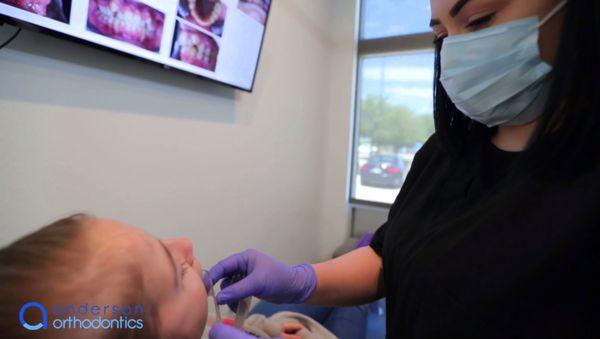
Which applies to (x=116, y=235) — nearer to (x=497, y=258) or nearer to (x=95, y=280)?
(x=95, y=280)

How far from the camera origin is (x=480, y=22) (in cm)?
64

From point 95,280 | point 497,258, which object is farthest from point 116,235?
point 497,258

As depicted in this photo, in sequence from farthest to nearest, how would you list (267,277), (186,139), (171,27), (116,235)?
(186,139) → (171,27) → (267,277) → (116,235)

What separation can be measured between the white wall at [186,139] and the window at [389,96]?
202mm

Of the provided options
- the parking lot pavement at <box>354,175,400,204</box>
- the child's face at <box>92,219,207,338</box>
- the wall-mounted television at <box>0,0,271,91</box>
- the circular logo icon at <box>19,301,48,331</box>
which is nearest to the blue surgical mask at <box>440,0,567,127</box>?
the child's face at <box>92,219,207,338</box>

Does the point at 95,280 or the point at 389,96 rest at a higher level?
the point at 389,96

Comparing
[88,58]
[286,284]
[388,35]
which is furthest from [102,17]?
[388,35]

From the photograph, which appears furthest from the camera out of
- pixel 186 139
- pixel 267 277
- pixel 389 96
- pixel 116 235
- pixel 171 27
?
pixel 389 96

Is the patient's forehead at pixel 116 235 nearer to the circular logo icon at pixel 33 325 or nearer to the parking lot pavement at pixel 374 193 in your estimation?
the circular logo icon at pixel 33 325

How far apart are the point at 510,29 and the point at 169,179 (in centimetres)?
132

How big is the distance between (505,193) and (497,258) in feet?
0.38

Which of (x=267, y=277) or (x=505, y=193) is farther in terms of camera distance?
(x=267, y=277)

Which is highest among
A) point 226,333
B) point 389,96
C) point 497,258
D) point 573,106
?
point 389,96

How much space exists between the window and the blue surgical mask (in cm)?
224
